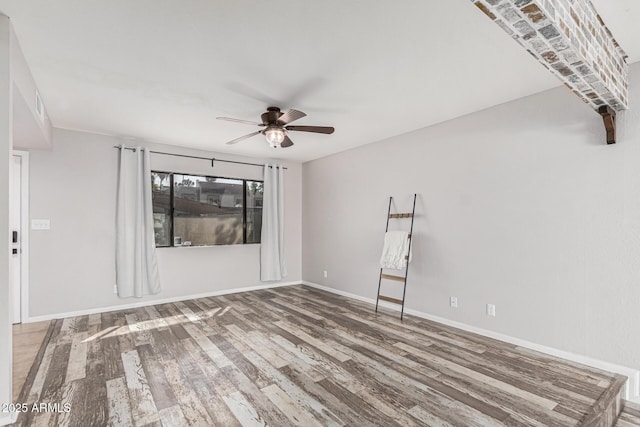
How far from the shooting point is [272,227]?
19.6ft

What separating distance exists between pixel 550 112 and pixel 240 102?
300 centimetres

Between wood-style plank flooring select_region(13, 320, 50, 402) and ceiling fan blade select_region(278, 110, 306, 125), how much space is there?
9.68ft

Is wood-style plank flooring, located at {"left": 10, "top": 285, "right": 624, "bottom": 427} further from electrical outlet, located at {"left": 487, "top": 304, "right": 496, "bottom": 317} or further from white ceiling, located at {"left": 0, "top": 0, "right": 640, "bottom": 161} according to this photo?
white ceiling, located at {"left": 0, "top": 0, "right": 640, "bottom": 161}

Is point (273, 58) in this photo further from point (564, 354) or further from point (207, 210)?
Answer: point (564, 354)

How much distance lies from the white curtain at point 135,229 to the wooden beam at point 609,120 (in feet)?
17.2

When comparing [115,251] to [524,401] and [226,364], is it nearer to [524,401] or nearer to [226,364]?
[226,364]

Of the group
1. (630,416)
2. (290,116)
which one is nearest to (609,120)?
(630,416)

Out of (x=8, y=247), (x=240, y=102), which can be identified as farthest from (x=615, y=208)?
(x=8, y=247)

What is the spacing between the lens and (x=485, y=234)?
11.7ft

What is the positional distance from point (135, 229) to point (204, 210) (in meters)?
0.99

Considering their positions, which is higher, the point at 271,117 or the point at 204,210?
the point at 271,117

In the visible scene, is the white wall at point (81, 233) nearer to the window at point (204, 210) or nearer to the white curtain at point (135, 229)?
the white curtain at point (135, 229)

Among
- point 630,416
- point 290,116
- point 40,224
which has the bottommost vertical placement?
point 630,416

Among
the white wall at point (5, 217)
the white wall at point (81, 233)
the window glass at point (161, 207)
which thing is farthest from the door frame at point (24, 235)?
the white wall at point (5, 217)
